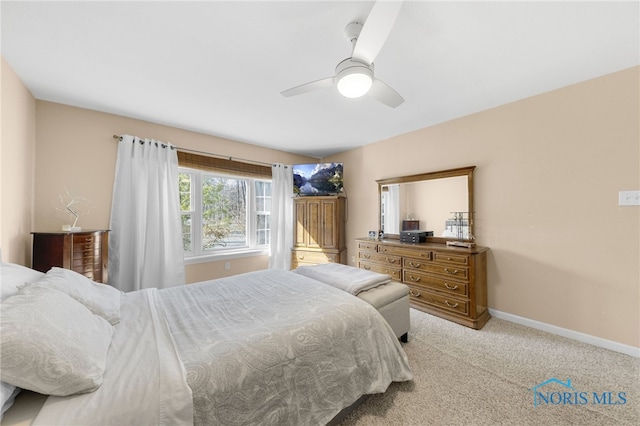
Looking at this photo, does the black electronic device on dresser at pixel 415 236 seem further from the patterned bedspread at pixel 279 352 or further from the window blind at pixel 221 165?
the window blind at pixel 221 165

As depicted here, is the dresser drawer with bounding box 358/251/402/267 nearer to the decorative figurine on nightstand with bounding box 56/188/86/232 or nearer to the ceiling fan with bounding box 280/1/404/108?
the ceiling fan with bounding box 280/1/404/108

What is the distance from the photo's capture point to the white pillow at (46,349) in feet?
2.58

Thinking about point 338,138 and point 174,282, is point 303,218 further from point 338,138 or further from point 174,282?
point 174,282

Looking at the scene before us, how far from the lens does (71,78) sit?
213 centimetres

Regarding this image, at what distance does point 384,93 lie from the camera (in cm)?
178

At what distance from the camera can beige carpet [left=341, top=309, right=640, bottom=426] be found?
1.44 meters

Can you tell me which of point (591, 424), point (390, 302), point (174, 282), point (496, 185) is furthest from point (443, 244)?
point (174, 282)

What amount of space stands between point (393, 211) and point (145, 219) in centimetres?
349

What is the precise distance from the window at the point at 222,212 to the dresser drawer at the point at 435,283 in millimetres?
2574

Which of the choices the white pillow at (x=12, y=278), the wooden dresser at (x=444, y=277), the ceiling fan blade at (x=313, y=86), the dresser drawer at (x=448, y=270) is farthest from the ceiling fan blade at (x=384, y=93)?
the white pillow at (x=12, y=278)

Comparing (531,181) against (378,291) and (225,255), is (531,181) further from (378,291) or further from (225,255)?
(225,255)

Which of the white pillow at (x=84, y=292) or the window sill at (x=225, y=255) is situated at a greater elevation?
the white pillow at (x=84, y=292)

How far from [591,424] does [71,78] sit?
15.2 feet

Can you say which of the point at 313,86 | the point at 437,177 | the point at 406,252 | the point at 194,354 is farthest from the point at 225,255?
the point at 437,177
